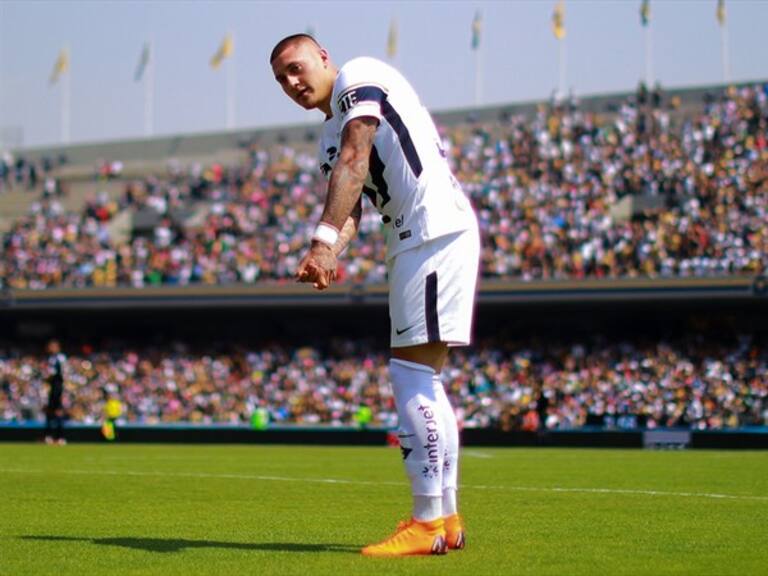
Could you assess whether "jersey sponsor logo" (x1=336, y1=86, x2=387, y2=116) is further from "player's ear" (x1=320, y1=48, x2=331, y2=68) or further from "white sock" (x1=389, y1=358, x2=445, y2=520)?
"white sock" (x1=389, y1=358, x2=445, y2=520)

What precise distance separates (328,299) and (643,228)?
10.5 meters

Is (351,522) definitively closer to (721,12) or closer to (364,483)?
(364,483)

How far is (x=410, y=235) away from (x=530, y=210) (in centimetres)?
3488

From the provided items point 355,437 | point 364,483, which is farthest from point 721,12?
point 364,483

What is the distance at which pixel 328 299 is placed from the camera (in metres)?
44.1

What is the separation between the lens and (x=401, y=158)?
727 centimetres

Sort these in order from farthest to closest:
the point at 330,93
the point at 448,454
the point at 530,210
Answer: the point at 530,210
the point at 330,93
the point at 448,454

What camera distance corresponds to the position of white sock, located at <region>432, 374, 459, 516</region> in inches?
288

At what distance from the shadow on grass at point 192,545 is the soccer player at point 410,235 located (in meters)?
0.45

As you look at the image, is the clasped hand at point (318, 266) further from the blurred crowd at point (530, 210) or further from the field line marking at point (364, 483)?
the blurred crowd at point (530, 210)

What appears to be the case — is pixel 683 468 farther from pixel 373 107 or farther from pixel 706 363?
pixel 706 363

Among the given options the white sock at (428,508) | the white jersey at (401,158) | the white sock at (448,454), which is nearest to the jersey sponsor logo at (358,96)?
the white jersey at (401,158)

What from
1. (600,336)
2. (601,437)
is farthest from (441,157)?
(600,336)

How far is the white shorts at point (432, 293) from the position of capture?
7160 mm
